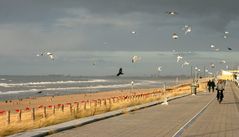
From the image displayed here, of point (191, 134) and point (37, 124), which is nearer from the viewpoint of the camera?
point (191, 134)

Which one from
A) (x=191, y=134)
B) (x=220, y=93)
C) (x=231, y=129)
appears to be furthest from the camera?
(x=220, y=93)

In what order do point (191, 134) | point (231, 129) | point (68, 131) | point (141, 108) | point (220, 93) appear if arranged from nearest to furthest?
point (191, 134), point (68, 131), point (231, 129), point (141, 108), point (220, 93)

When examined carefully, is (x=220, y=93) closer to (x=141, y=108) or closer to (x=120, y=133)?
(x=141, y=108)

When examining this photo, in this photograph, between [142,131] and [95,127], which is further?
[95,127]

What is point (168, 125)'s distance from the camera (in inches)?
760

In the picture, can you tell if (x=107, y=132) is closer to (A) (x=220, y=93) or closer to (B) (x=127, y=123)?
(B) (x=127, y=123)

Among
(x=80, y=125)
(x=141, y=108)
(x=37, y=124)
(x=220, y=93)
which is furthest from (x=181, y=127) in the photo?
(x=220, y=93)

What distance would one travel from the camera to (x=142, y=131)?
16.9 m

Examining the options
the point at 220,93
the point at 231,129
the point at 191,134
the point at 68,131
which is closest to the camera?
the point at 191,134

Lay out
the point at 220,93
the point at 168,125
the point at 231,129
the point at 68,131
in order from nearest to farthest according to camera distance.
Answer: the point at 68,131
the point at 231,129
the point at 168,125
the point at 220,93

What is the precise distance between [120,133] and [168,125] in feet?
12.1

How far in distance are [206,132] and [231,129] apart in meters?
1.78

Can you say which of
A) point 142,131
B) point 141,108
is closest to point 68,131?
point 142,131

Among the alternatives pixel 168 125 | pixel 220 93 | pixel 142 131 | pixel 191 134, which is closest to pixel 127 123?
pixel 168 125
